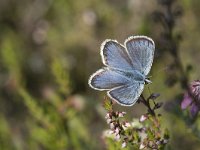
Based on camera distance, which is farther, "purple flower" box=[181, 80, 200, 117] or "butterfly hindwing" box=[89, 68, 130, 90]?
"purple flower" box=[181, 80, 200, 117]

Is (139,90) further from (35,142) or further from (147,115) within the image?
(35,142)

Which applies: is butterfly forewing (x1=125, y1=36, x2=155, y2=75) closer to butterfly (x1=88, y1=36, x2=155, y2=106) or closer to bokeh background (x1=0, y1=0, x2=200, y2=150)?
butterfly (x1=88, y1=36, x2=155, y2=106)

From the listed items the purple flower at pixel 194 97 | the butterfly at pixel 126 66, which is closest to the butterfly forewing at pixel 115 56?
the butterfly at pixel 126 66

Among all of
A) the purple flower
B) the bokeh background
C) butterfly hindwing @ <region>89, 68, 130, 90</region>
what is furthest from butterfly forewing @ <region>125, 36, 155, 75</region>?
the bokeh background

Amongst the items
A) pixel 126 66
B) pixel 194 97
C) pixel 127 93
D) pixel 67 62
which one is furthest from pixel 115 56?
pixel 67 62

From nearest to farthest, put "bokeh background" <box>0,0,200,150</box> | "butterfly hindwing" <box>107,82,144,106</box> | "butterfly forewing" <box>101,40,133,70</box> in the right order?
"butterfly hindwing" <box>107,82,144,106</box> → "butterfly forewing" <box>101,40,133,70</box> → "bokeh background" <box>0,0,200,150</box>
